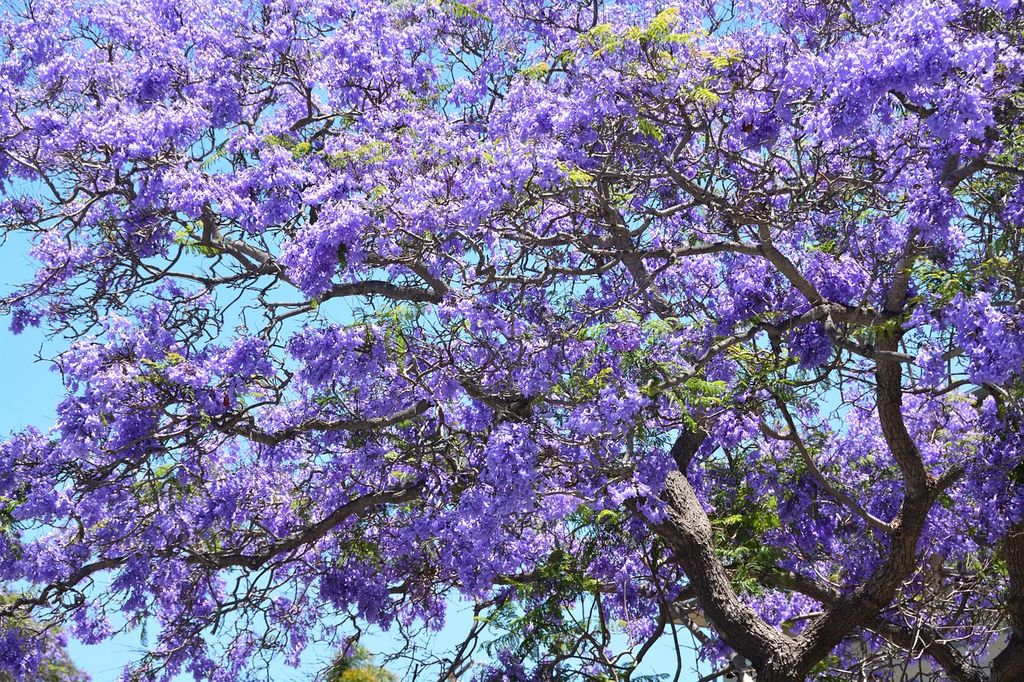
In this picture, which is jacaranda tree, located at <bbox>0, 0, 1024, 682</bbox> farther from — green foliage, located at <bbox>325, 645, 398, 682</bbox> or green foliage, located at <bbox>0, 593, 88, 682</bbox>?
green foliage, located at <bbox>325, 645, 398, 682</bbox>

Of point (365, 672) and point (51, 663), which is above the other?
point (365, 672)

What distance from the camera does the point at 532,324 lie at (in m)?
8.60

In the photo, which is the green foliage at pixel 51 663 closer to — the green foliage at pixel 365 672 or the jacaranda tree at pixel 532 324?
the jacaranda tree at pixel 532 324

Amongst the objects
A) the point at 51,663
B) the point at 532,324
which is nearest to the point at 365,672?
the point at 51,663

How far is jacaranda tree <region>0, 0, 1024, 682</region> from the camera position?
25.3 feet

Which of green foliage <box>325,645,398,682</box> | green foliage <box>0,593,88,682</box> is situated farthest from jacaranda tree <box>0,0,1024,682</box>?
green foliage <box>325,645,398,682</box>

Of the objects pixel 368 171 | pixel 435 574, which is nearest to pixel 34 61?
pixel 368 171

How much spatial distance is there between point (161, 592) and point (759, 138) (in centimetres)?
578

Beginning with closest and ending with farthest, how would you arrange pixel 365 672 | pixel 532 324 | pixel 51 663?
1. pixel 532 324
2. pixel 51 663
3. pixel 365 672

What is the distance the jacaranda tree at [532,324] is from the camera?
7.71 metres

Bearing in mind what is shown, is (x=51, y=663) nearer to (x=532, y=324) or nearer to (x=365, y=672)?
(x=365, y=672)

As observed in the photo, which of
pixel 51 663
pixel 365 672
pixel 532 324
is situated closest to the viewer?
pixel 532 324

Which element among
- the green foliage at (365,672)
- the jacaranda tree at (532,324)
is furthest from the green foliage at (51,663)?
the green foliage at (365,672)

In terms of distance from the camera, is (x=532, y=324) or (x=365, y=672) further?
(x=365, y=672)
